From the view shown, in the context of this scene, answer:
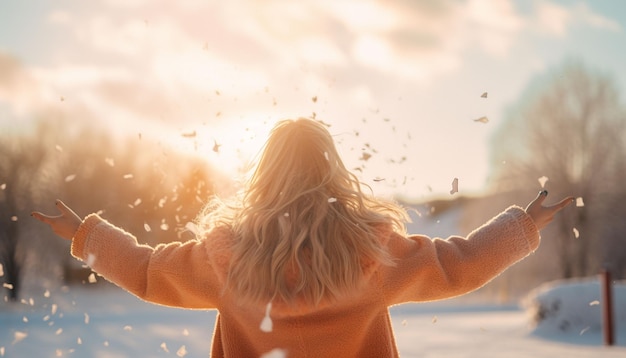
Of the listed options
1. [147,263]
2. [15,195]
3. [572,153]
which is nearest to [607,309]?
[147,263]

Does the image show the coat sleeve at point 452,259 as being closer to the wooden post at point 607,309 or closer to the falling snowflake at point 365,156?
the falling snowflake at point 365,156

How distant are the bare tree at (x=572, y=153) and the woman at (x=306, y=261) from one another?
2301 cm

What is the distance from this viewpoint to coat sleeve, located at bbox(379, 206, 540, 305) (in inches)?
99.5

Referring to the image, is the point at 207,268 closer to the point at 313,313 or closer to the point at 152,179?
the point at 313,313

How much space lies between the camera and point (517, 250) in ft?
8.98

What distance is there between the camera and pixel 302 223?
2.45 metres

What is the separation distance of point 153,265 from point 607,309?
8.88 m

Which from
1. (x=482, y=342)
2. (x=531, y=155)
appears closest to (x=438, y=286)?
(x=482, y=342)

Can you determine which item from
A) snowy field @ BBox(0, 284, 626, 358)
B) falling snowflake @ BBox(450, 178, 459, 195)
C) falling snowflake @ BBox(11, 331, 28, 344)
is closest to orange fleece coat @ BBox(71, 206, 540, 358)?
falling snowflake @ BBox(450, 178, 459, 195)

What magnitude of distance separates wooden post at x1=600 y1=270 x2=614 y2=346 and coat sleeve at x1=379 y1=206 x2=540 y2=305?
8.08 m

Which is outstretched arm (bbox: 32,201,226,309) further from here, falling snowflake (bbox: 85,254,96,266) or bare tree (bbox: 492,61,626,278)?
bare tree (bbox: 492,61,626,278)

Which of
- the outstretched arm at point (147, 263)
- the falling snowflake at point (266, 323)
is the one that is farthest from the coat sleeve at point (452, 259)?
the outstretched arm at point (147, 263)

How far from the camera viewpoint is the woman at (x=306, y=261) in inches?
94.5

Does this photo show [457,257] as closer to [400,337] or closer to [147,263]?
[147,263]
